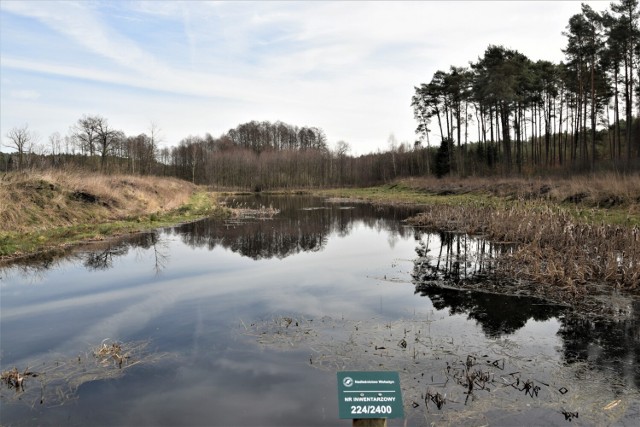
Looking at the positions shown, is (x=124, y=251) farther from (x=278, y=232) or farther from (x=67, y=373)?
(x=67, y=373)

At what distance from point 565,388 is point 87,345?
20.4ft

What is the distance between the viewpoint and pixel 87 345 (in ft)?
20.6

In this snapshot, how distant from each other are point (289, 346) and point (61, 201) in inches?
647

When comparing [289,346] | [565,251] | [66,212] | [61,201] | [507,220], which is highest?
[61,201]

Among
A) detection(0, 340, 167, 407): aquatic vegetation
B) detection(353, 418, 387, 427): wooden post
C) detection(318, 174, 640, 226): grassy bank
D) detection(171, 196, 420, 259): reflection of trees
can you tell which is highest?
detection(318, 174, 640, 226): grassy bank

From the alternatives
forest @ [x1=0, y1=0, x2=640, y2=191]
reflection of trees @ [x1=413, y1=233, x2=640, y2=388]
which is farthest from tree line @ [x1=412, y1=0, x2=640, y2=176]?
reflection of trees @ [x1=413, y1=233, x2=640, y2=388]

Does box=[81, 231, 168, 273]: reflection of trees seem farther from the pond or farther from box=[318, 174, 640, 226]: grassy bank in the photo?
box=[318, 174, 640, 226]: grassy bank

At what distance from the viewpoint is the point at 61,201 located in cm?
1855

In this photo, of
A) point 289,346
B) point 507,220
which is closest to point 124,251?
point 289,346

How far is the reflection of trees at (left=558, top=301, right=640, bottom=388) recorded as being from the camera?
17.5 feet

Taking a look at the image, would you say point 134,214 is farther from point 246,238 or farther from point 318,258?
point 318,258

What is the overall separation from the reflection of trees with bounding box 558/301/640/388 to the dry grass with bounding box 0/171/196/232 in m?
16.5

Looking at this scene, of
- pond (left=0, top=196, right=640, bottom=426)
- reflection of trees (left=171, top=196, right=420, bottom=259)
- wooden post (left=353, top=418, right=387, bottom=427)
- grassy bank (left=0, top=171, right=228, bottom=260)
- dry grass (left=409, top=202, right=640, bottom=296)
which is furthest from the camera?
reflection of trees (left=171, top=196, right=420, bottom=259)

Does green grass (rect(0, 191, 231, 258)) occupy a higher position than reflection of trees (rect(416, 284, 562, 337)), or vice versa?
green grass (rect(0, 191, 231, 258))
